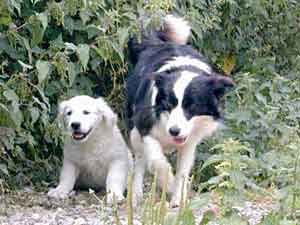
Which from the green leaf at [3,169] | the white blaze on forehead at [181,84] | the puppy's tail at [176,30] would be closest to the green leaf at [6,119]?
the green leaf at [3,169]

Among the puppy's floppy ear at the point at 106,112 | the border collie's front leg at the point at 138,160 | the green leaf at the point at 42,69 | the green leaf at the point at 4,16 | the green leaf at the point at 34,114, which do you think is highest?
the green leaf at the point at 4,16

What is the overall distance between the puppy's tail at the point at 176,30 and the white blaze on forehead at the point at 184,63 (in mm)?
328

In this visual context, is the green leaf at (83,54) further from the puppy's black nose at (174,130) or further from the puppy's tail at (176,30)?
the puppy's tail at (176,30)

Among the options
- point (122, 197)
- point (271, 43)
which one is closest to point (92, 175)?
point (122, 197)

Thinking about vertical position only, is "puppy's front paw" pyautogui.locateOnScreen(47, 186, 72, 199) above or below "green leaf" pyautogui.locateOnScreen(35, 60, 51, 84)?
below

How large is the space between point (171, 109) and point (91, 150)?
713mm

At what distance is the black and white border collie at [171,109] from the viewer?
530 cm

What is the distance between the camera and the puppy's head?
555cm

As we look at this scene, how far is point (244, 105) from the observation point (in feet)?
21.5

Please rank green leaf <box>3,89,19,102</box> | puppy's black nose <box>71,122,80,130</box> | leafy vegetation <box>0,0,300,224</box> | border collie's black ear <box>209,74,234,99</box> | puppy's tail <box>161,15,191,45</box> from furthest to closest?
puppy's tail <box>161,15,191,45</box> < puppy's black nose <box>71,122,80,130</box> < border collie's black ear <box>209,74,234,99</box> < leafy vegetation <box>0,0,300,224</box> < green leaf <box>3,89,19,102</box>

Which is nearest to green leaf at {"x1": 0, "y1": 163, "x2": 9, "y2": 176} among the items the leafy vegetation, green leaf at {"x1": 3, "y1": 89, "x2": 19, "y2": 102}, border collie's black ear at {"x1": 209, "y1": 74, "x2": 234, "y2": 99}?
the leafy vegetation

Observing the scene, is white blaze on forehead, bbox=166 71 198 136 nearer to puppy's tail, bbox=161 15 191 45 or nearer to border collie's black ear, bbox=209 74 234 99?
border collie's black ear, bbox=209 74 234 99

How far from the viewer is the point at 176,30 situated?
20.2ft

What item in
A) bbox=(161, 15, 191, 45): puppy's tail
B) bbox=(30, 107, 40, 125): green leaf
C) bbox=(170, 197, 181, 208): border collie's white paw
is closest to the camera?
bbox=(30, 107, 40, 125): green leaf
